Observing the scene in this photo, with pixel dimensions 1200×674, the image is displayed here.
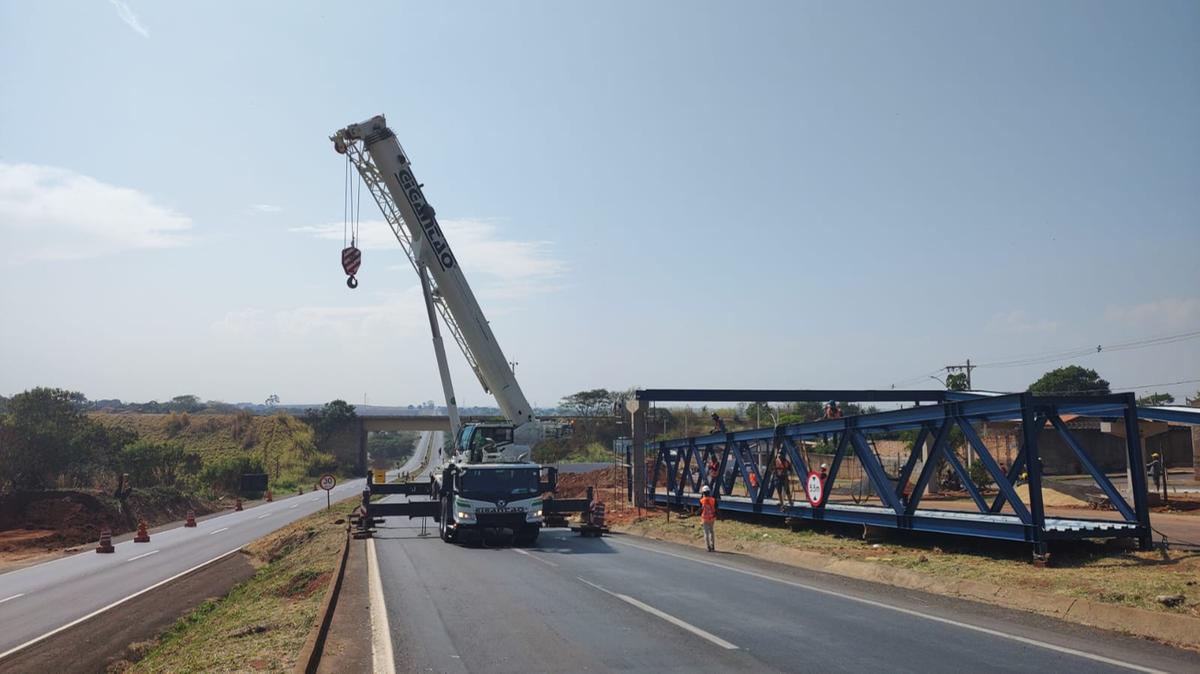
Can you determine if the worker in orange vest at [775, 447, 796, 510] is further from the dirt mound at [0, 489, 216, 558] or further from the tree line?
the tree line

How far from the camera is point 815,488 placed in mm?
21922

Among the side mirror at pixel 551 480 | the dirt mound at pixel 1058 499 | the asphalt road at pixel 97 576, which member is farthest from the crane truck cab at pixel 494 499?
the dirt mound at pixel 1058 499

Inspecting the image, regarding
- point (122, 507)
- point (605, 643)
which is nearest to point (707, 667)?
point (605, 643)

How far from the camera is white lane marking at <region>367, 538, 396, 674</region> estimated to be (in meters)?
9.35

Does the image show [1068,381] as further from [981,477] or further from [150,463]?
[150,463]

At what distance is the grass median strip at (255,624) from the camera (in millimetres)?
11141

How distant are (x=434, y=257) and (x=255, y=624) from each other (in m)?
Answer: 15.0

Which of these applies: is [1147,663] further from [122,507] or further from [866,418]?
[122,507]

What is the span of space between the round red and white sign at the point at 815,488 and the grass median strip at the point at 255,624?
1196 centimetres

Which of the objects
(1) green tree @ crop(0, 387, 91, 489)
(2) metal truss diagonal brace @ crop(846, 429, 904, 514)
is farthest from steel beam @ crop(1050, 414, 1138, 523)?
(1) green tree @ crop(0, 387, 91, 489)

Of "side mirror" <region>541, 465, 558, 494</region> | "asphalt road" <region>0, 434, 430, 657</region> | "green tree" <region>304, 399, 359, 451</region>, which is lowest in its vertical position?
"asphalt road" <region>0, 434, 430, 657</region>

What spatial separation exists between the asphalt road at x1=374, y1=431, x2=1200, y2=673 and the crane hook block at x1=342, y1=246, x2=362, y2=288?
12715 mm

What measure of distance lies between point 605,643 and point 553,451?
74.4 metres

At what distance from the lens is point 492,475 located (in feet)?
79.9
